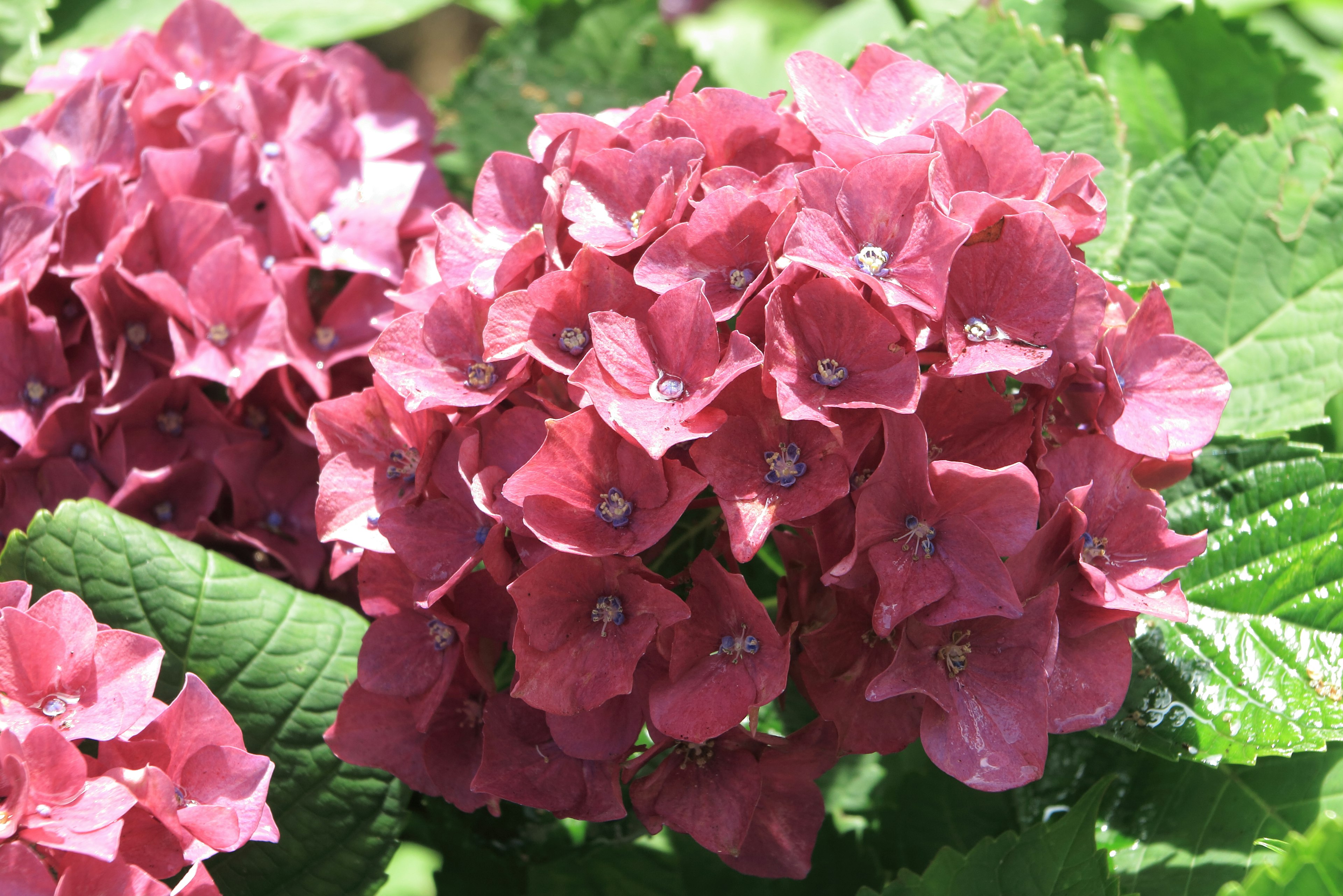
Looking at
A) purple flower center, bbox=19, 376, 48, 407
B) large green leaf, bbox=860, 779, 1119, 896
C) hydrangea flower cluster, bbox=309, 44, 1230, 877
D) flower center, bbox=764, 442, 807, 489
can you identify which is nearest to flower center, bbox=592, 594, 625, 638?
hydrangea flower cluster, bbox=309, 44, 1230, 877

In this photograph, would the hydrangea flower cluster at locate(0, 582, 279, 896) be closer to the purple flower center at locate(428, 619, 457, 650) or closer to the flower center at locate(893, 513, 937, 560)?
the purple flower center at locate(428, 619, 457, 650)

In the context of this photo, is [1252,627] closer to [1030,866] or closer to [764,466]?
[1030,866]

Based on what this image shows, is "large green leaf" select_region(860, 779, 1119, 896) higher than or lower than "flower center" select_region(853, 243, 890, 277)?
lower

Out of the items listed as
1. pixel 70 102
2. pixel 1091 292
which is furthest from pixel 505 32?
pixel 1091 292

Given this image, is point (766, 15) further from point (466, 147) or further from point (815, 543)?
point (815, 543)

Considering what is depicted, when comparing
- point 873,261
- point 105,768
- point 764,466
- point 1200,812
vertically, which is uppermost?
point 873,261

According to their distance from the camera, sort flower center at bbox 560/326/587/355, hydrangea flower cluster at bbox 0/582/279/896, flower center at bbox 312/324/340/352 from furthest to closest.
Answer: flower center at bbox 312/324/340/352
flower center at bbox 560/326/587/355
hydrangea flower cluster at bbox 0/582/279/896

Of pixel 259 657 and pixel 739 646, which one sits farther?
pixel 259 657

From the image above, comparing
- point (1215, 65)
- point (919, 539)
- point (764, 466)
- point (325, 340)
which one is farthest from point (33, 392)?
point (1215, 65)
